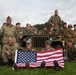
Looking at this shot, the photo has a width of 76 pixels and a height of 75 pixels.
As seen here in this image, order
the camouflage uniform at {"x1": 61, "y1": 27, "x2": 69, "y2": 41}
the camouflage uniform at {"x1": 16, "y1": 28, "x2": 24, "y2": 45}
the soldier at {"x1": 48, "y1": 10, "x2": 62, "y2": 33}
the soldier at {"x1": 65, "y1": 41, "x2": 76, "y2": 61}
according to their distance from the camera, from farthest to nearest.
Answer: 1. the soldier at {"x1": 48, "y1": 10, "x2": 62, "y2": 33}
2. the camouflage uniform at {"x1": 61, "y1": 27, "x2": 69, "y2": 41}
3. the soldier at {"x1": 65, "y1": 41, "x2": 76, "y2": 61}
4. the camouflage uniform at {"x1": 16, "y1": 28, "x2": 24, "y2": 45}

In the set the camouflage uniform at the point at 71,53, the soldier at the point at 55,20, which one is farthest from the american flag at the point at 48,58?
the soldier at the point at 55,20

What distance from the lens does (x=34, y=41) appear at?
42.5 feet

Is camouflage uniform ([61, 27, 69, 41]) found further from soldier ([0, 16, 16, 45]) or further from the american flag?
the american flag

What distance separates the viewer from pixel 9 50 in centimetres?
1177

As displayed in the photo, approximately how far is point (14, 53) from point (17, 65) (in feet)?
3.84

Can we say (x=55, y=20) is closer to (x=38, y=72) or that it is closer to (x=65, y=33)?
(x=65, y=33)

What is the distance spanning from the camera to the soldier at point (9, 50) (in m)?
11.6

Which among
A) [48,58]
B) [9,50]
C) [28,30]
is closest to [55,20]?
[28,30]

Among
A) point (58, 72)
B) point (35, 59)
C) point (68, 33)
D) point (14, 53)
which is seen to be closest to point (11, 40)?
point (14, 53)

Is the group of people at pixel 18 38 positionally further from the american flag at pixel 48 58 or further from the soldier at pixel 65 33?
the american flag at pixel 48 58

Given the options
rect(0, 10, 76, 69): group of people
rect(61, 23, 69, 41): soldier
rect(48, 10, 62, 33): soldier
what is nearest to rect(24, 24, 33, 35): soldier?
rect(0, 10, 76, 69): group of people

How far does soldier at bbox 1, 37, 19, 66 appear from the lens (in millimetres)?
11555

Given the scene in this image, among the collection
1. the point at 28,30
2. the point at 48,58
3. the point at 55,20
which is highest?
the point at 55,20

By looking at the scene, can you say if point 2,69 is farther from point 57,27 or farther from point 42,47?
point 57,27
